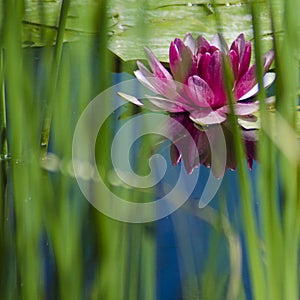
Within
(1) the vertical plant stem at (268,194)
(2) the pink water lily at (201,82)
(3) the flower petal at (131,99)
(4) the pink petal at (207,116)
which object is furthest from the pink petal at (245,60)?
(1) the vertical plant stem at (268,194)

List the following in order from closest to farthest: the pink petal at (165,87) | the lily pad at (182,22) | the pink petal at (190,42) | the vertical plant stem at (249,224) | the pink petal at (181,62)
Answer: the vertical plant stem at (249,224), the pink petal at (165,87), the pink petal at (181,62), the pink petal at (190,42), the lily pad at (182,22)

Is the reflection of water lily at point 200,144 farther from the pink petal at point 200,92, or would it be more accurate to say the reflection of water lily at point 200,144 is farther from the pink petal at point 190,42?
the pink petal at point 190,42

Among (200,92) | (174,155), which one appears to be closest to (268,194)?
(174,155)

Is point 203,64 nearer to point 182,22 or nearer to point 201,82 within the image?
point 201,82

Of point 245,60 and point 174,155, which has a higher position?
point 245,60

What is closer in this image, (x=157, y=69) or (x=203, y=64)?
(x=157, y=69)
